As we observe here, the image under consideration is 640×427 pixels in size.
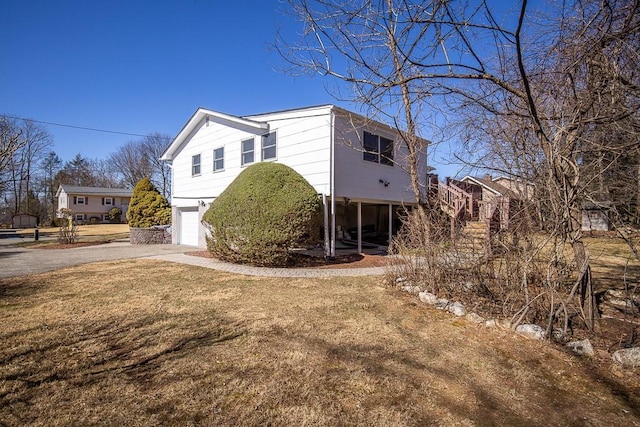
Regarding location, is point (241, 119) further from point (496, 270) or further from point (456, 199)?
point (496, 270)

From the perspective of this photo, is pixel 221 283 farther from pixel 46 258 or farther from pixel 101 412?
pixel 46 258

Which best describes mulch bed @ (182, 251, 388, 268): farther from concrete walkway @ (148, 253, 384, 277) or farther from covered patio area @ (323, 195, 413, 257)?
covered patio area @ (323, 195, 413, 257)

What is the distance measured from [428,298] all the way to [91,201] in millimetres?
49453

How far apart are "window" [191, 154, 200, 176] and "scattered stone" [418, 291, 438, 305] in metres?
13.3

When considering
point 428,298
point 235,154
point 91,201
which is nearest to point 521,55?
point 428,298

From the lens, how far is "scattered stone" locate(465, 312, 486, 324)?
479cm

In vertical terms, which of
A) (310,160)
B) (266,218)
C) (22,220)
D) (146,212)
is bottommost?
(22,220)

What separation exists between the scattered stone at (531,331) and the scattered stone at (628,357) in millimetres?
705

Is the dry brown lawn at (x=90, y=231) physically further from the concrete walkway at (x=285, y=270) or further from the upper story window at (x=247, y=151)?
the concrete walkway at (x=285, y=270)

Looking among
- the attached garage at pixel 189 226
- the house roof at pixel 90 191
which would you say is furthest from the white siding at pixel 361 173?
the house roof at pixel 90 191

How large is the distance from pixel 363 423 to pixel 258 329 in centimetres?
230

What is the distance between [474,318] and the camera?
15.9ft

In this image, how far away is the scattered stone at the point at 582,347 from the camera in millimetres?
3695

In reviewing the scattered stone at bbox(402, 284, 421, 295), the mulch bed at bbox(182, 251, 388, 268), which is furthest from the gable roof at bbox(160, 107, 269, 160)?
the scattered stone at bbox(402, 284, 421, 295)
